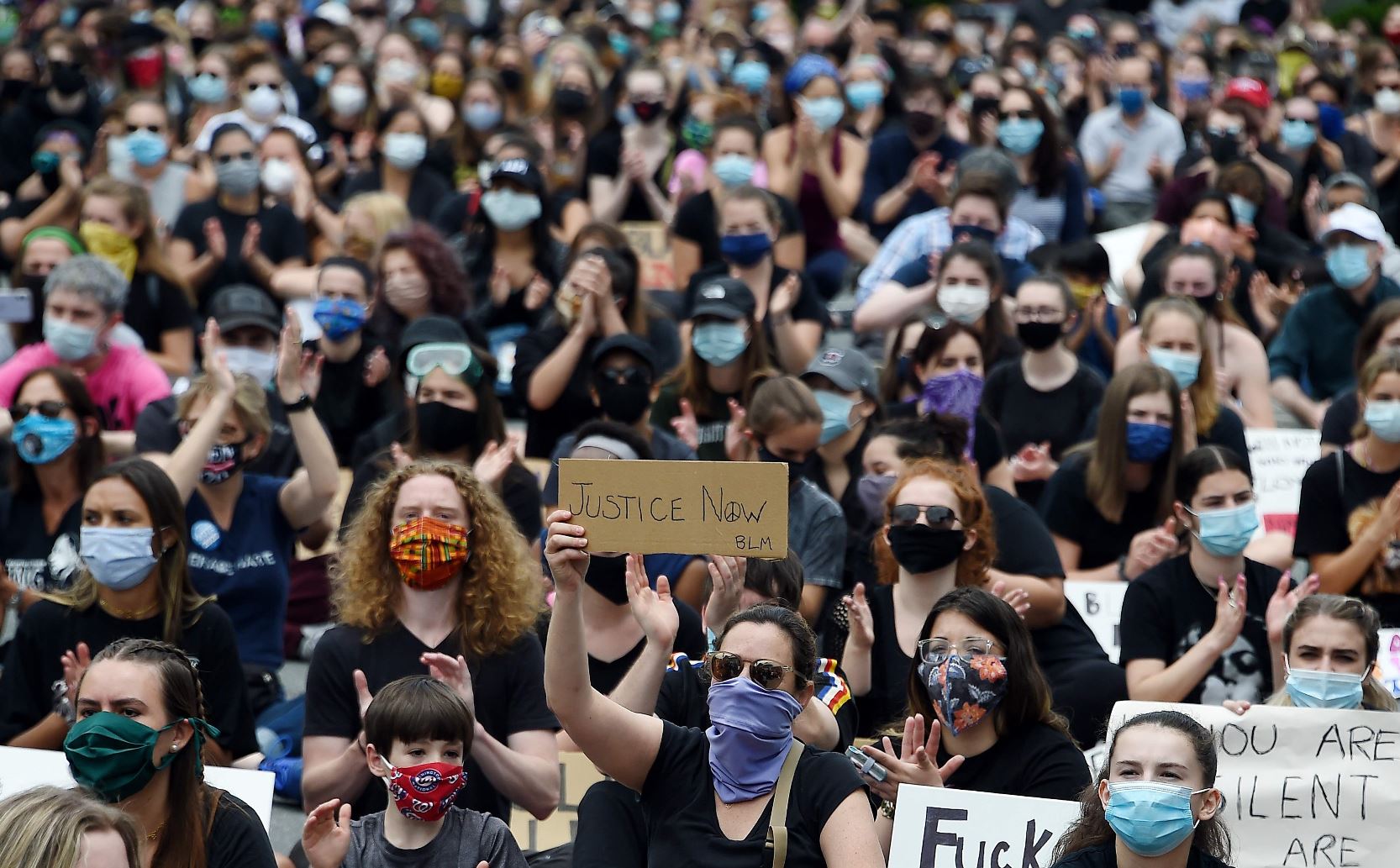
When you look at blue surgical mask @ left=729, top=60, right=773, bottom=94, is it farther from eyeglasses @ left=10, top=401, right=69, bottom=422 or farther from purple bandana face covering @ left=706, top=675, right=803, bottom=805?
purple bandana face covering @ left=706, top=675, right=803, bottom=805

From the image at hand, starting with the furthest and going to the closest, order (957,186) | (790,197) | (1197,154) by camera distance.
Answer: (1197,154) → (790,197) → (957,186)

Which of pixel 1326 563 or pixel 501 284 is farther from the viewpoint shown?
→ pixel 501 284

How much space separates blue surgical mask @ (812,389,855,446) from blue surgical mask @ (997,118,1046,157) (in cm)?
451

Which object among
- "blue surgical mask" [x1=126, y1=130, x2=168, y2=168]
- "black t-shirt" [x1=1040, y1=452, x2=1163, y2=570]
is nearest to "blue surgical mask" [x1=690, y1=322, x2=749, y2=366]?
"black t-shirt" [x1=1040, y1=452, x2=1163, y2=570]

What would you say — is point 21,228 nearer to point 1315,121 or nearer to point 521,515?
point 521,515

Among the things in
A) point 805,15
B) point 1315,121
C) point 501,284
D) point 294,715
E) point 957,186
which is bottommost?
point 294,715

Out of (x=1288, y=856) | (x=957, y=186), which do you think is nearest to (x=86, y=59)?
(x=957, y=186)

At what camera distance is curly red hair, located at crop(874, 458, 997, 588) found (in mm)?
6672

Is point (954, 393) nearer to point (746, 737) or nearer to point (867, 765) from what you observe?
point (867, 765)

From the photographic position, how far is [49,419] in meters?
7.73

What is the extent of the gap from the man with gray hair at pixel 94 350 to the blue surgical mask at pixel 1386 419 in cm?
527

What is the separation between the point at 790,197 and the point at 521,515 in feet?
17.7

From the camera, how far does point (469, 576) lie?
627cm

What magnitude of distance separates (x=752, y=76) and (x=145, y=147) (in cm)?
527
